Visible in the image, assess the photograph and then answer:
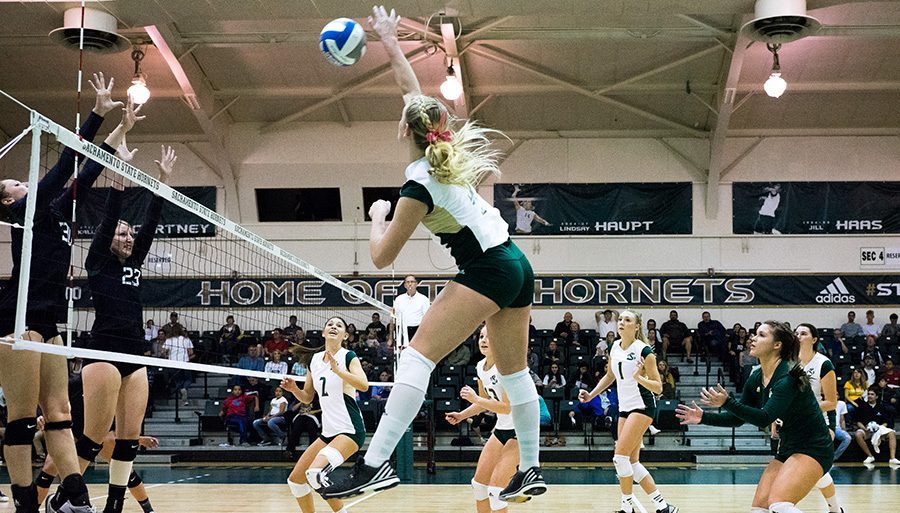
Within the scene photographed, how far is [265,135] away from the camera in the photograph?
22.8m

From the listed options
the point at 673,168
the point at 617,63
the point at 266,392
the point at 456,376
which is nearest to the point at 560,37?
the point at 617,63

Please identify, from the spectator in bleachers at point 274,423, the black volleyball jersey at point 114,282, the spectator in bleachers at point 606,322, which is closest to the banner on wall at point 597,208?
the spectator in bleachers at point 606,322

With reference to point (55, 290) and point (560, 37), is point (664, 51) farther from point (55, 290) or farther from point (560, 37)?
point (55, 290)

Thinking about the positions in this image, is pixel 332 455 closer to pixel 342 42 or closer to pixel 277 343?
pixel 342 42

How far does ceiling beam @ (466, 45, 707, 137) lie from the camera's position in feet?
64.4

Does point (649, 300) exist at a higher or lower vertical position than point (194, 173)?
lower

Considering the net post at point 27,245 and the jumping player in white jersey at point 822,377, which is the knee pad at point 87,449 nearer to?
the net post at point 27,245

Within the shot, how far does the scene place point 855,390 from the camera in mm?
17203

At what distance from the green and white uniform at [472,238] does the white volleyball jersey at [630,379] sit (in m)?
5.94

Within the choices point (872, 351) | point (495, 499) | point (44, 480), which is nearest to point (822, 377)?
point (495, 499)

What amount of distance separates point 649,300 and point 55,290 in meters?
18.4

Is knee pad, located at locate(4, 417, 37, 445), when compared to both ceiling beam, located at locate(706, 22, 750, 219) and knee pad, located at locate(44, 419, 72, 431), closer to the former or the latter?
knee pad, located at locate(44, 419, 72, 431)

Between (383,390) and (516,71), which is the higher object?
(516,71)

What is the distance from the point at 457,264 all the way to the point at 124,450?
4.06 m
